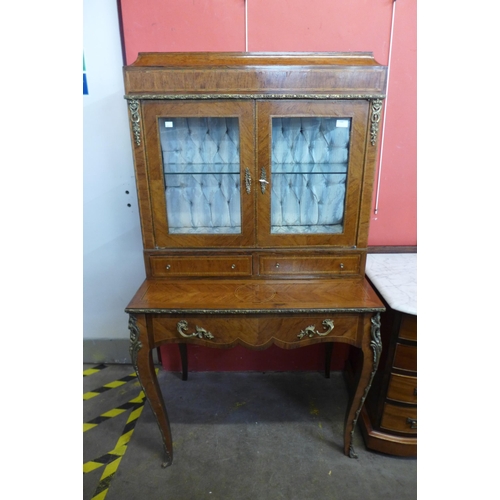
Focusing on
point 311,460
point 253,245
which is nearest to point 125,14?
point 253,245

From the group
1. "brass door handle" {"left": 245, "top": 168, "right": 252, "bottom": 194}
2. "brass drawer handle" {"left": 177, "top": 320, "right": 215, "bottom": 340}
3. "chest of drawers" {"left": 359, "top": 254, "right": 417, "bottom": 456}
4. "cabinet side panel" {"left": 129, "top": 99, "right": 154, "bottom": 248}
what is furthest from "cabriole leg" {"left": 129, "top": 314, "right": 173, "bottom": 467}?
"chest of drawers" {"left": 359, "top": 254, "right": 417, "bottom": 456}

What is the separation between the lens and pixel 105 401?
2086mm

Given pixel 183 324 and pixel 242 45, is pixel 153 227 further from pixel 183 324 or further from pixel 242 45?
pixel 242 45

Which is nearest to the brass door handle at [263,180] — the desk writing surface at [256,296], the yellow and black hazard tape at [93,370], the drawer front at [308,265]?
the drawer front at [308,265]

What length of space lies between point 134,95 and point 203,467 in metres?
1.87

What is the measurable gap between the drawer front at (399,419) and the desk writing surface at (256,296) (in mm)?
644

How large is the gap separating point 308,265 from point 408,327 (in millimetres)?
540

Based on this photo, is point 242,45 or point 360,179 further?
point 242,45

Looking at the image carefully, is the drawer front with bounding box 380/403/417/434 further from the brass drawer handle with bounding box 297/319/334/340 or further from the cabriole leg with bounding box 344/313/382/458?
the brass drawer handle with bounding box 297/319/334/340

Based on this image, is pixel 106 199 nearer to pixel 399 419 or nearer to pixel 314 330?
pixel 314 330

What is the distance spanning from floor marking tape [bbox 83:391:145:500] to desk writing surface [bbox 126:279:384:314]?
3.19 ft

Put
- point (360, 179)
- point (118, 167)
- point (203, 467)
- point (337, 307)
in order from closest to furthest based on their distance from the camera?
1. point (337, 307)
2. point (360, 179)
3. point (203, 467)
4. point (118, 167)

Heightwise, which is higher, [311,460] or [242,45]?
[242,45]

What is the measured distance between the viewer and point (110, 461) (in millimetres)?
1695
